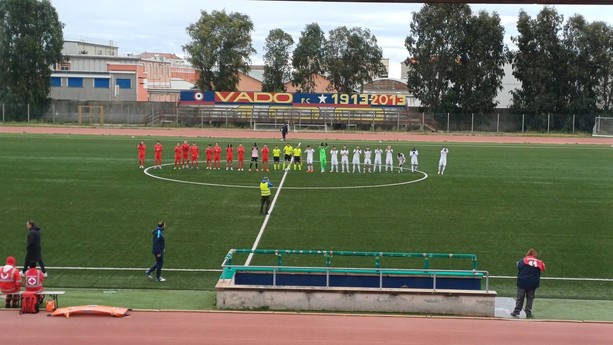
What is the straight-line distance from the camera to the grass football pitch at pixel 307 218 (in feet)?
A: 72.9

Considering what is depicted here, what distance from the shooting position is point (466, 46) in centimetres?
8169

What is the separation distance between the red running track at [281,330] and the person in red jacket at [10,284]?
0.40 meters

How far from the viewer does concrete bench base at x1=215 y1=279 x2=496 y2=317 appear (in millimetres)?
16984

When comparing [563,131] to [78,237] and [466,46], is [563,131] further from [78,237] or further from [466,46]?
[78,237]

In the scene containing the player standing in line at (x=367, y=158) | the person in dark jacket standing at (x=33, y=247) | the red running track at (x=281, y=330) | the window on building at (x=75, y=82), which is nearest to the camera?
the red running track at (x=281, y=330)

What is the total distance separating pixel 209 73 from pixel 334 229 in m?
66.3

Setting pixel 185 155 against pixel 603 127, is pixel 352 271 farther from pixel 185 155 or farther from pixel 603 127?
pixel 603 127

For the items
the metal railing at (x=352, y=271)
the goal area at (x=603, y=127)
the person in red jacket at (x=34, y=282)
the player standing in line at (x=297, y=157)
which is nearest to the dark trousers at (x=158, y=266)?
the metal railing at (x=352, y=271)

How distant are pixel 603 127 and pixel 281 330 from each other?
2785 inches

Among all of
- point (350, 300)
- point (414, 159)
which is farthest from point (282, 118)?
point (350, 300)

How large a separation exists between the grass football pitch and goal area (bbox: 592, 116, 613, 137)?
117ft

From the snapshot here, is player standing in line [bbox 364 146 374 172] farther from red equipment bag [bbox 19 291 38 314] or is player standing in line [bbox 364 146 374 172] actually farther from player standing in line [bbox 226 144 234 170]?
red equipment bag [bbox 19 291 38 314]

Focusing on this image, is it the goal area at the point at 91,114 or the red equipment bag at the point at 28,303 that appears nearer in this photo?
the red equipment bag at the point at 28,303

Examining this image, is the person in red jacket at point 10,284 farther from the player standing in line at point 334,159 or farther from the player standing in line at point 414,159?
the player standing in line at point 414,159
